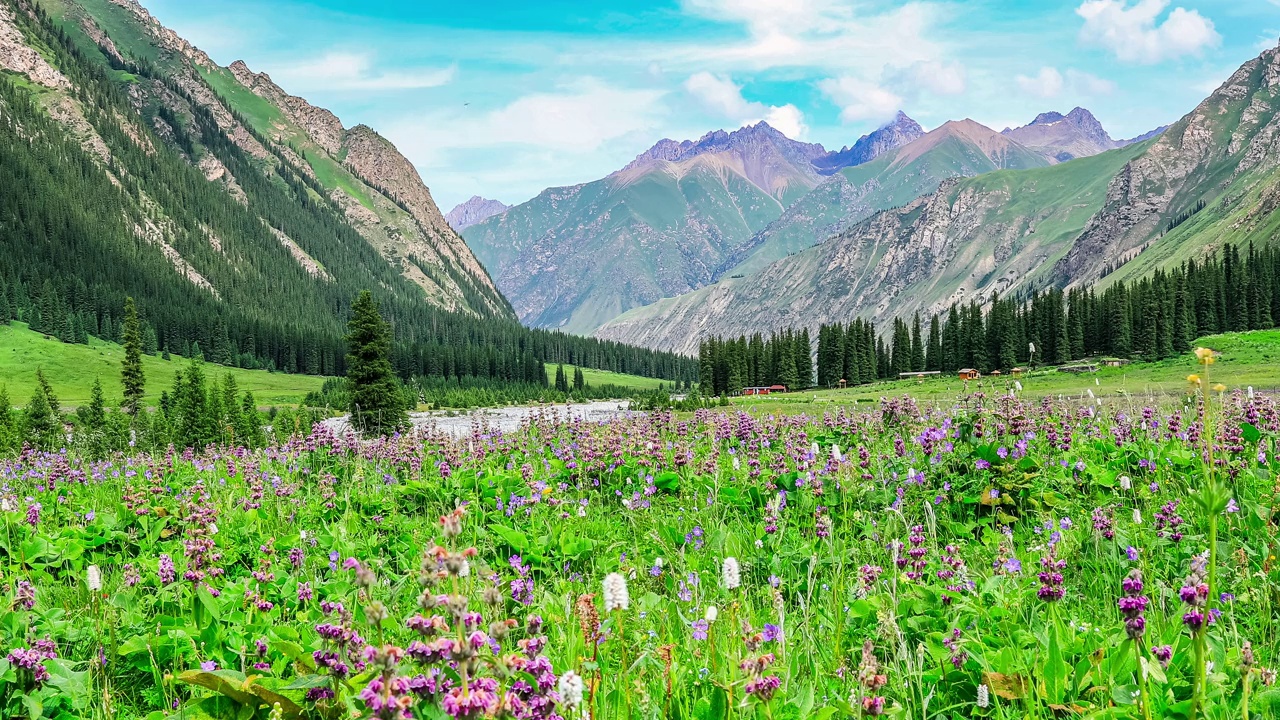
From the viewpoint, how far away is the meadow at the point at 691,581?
2.84 m

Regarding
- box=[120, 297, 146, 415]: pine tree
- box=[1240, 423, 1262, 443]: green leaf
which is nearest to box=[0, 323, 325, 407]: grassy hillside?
box=[120, 297, 146, 415]: pine tree

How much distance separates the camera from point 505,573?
20.8 feet

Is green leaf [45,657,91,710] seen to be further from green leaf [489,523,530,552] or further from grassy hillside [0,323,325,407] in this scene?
grassy hillside [0,323,325,407]

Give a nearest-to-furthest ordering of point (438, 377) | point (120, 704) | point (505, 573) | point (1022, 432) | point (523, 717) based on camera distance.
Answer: point (523, 717)
point (120, 704)
point (505, 573)
point (1022, 432)
point (438, 377)

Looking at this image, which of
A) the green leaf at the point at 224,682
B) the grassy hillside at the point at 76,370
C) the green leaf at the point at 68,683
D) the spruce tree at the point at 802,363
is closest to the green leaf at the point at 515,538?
the green leaf at the point at 224,682

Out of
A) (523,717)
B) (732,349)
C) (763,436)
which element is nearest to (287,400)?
(732,349)

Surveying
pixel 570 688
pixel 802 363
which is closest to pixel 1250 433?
pixel 570 688

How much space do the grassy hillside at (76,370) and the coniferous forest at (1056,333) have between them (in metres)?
81.6

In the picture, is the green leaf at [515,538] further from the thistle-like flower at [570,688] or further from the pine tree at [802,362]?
the pine tree at [802,362]

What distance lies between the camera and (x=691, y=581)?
16.2ft

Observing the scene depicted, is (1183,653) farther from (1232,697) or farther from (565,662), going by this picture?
(565,662)

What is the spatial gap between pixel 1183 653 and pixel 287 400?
133 meters

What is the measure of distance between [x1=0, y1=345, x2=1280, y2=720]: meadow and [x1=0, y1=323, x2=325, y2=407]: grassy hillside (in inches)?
4290

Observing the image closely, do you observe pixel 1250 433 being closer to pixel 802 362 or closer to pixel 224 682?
pixel 224 682
